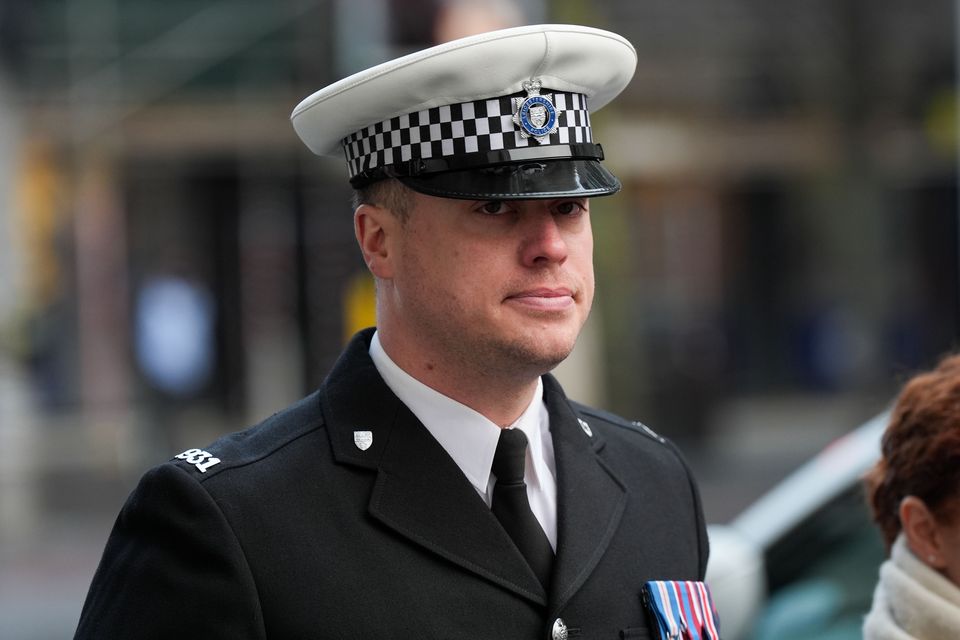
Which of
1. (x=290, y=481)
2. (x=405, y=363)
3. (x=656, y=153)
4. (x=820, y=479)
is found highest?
(x=656, y=153)

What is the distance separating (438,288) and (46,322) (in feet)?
50.0

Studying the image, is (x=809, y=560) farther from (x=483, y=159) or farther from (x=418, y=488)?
(x=483, y=159)

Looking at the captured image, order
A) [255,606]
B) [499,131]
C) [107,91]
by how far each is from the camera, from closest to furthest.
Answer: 1. [255,606]
2. [499,131]
3. [107,91]

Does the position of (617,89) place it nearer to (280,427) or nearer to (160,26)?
(280,427)

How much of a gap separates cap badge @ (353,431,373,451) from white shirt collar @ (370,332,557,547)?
8 cm

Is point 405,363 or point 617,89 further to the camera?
point 617,89

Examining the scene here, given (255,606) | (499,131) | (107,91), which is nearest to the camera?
(255,606)

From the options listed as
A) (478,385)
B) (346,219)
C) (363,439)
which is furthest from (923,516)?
(346,219)

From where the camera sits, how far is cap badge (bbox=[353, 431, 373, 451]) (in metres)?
2.41

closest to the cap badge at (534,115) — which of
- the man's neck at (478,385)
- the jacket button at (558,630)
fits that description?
the man's neck at (478,385)

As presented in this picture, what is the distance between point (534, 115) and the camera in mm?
2338

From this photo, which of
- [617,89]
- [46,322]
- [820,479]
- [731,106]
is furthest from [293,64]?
[617,89]

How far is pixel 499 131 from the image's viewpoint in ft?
7.64

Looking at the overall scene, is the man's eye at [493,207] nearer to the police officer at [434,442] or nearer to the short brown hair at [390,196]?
the police officer at [434,442]
